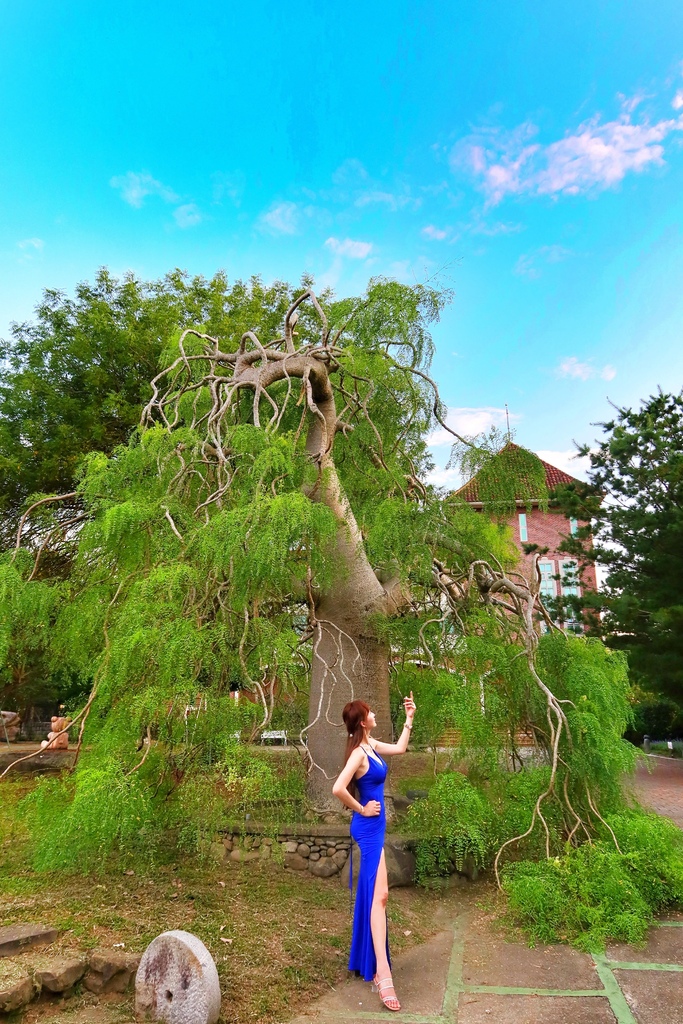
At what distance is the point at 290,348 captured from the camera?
21.9 feet

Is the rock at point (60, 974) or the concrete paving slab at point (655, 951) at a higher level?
the rock at point (60, 974)

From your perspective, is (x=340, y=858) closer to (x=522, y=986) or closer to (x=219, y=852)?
(x=219, y=852)

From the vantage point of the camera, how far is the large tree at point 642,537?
12.5 meters

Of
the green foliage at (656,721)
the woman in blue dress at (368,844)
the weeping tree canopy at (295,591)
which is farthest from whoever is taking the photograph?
the green foliage at (656,721)

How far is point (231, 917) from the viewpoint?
180 inches

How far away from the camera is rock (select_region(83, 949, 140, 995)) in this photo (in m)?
3.61

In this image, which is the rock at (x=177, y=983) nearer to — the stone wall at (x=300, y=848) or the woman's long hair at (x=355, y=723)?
the woman's long hair at (x=355, y=723)

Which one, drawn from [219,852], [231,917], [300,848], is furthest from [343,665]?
[231,917]

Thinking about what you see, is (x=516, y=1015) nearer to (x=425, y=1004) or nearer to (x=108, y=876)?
(x=425, y=1004)

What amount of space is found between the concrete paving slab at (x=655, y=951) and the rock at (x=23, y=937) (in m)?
3.55

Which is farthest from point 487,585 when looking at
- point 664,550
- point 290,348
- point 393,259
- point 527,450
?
point 664,550

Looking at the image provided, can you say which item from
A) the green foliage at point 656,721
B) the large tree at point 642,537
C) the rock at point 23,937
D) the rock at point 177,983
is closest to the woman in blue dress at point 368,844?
the rock at point 177,983

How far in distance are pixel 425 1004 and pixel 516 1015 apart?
50cm

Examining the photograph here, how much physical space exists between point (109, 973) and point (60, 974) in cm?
26
